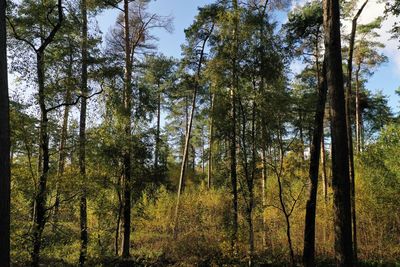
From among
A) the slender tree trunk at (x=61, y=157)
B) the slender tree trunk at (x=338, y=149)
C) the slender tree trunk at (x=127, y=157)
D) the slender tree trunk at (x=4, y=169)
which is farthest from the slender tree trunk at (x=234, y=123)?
the slender tree trunk at (x=4, y=169)

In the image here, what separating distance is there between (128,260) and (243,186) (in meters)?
5.06

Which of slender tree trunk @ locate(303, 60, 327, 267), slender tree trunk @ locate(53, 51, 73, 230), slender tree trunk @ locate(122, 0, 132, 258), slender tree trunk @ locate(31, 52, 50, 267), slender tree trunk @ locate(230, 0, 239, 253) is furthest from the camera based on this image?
slender tree trunk @ locate(122, 0, 132, 258)

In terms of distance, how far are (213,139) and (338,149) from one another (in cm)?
891

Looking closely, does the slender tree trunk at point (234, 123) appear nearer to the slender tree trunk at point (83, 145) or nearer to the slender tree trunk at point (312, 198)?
the slender tree trunk at point (312, 198)

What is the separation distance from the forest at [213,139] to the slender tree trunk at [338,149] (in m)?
0.02

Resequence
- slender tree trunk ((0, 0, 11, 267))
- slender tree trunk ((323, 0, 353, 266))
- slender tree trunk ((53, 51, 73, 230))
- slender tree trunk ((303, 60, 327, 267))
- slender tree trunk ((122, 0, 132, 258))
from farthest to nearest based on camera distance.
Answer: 1. slender tree trunk ((122, 0, 132, 258))
2. slender tree trunk ((303, 60, 327, 267))
3. slender tree trunk ((53, 51, 73, 230))
4. slender tree trunk ((323, 0, 353, 266))
5. slender tree trunk ((0, 0, 11, 267))

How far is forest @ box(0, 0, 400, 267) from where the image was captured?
820cm

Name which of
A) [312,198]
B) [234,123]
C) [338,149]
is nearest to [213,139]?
[234,123]

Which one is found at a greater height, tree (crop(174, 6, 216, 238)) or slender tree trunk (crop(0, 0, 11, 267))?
tree (crop(174, 6, 216, 238))

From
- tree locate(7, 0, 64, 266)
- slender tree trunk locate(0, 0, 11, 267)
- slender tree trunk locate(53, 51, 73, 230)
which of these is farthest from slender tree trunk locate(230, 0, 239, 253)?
slender tree trunk locate(0, 0, 11, 267)

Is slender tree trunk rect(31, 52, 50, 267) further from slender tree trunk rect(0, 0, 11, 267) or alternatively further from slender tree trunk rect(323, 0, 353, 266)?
slender tree trunk rect(323, 0, 353, 266)

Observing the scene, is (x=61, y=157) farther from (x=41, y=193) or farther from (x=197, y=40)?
(x=197, y=40)

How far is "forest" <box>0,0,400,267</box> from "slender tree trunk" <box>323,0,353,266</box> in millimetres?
18

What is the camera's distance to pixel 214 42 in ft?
48.3
